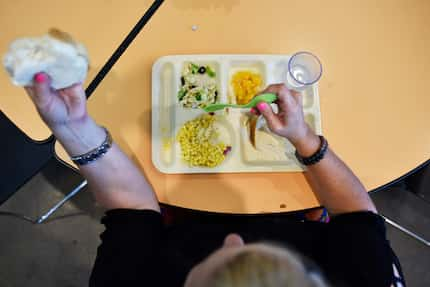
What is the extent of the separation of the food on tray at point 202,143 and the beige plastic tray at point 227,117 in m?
0.01

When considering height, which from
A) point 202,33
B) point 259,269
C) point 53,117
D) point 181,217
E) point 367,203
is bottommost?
point 181,217

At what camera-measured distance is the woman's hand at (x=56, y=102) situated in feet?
1.97

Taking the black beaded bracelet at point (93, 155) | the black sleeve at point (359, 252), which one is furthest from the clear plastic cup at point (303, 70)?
the black beaded bracelet at point (93, 155)

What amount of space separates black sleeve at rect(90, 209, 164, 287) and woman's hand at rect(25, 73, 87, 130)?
0.68ft

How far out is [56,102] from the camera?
632 millimetres

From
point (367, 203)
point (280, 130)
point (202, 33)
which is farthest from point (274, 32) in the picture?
point (367, 203)

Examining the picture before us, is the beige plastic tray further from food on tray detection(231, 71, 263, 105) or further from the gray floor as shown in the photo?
the gray floor

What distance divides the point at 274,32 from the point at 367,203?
47 cm

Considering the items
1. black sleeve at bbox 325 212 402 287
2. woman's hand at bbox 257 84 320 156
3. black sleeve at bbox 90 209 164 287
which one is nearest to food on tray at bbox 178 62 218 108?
woman's hand at bbox 257 84 320 156

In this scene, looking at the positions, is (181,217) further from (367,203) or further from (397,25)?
(397,25)

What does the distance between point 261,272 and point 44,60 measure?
0.46 m

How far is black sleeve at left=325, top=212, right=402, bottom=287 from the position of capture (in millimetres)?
705

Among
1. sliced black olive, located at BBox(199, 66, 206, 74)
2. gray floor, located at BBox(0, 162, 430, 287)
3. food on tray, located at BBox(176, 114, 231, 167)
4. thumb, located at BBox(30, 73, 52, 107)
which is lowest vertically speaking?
gray floor, located at BBox(0, 162, 430, 287)

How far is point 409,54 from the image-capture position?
942 mm
